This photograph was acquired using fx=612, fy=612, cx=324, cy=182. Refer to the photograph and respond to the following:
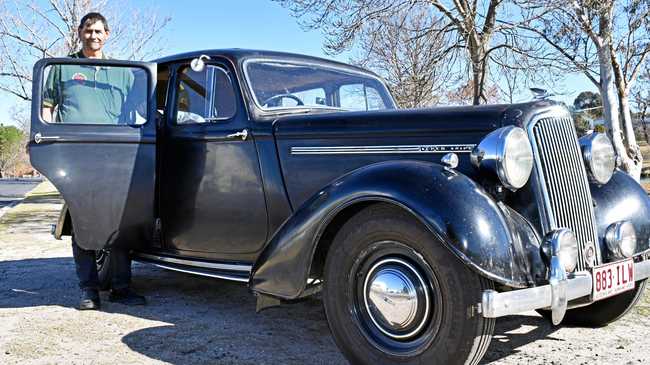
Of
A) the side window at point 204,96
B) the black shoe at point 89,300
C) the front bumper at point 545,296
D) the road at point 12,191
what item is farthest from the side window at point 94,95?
the road at point 12,191

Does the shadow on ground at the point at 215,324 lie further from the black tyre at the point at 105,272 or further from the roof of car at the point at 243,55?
the roof of car at the point at 243,55

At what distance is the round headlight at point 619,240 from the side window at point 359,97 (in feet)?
6.34

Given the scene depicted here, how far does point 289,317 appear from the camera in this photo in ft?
13.6

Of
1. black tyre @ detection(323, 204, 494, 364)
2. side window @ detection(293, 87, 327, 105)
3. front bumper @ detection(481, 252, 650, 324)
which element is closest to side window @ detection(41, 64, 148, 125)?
side window @ detection(293, 87, 327, 105)

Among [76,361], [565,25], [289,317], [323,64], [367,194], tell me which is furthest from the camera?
[565,25]

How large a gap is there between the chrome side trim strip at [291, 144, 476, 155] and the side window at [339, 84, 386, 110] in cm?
81

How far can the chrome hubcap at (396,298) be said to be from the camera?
2.77m

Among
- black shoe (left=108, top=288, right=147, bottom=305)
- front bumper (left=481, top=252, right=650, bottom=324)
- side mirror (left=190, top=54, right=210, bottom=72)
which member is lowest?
black shoe (left=108, top=288, right=147, bottom=305)

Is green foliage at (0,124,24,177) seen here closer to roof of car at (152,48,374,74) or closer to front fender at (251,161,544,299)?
roof of car at (152,48,374,74)

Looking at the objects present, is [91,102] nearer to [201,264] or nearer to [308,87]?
[201,264]

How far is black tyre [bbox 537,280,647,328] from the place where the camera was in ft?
11.7

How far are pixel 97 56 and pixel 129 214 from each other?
1243mm

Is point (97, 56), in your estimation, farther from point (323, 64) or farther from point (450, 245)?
point (450, 245)

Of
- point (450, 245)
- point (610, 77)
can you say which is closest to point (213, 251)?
point (450, 245)
